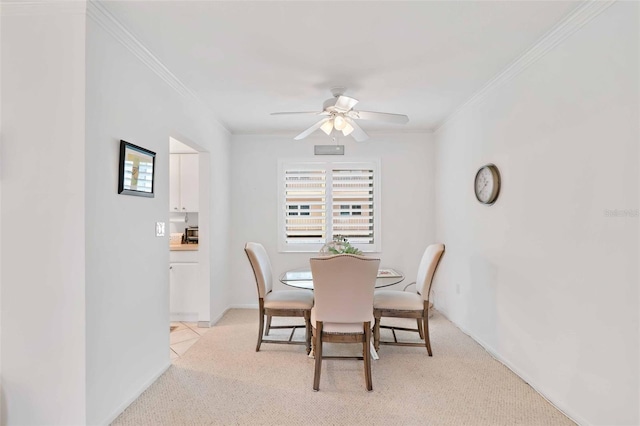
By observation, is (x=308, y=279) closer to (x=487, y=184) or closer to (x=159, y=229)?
(x=159, y=229)

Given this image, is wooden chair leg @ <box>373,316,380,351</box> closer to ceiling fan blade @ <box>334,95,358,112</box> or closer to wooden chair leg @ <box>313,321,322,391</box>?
wooden chair leg @ <box>313,321,322,391</box>

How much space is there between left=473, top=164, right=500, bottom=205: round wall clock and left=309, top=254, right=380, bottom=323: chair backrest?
1.37 m

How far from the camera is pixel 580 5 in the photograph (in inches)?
79.4

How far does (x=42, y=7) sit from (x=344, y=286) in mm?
2465

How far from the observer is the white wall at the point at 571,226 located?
183 centimetres

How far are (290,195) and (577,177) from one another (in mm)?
3492

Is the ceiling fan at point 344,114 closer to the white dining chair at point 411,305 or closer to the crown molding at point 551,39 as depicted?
the crown molding at point 551,39

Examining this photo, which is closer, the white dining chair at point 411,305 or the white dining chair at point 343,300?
the white dining chair at point 343,300

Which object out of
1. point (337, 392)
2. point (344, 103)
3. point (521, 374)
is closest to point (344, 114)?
point (344, 103)

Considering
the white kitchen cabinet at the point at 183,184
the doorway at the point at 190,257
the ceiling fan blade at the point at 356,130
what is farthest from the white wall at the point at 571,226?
the white kitchen cabinet at the point at 183,184

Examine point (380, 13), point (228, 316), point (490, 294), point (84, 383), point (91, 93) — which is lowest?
point (228, 316)

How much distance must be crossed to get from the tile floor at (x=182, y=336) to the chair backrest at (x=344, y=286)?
1.59 meters

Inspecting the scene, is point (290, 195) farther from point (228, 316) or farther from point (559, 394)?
point (559, 394)

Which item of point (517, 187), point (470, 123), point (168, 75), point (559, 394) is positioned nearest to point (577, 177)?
point (517, 187)
